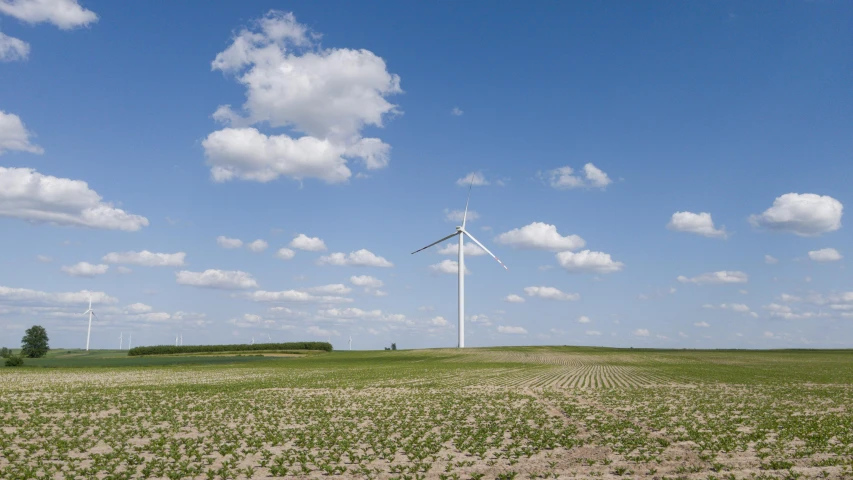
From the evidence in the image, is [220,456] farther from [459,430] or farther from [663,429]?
[663,429]

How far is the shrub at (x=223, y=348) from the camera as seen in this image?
140750 mm

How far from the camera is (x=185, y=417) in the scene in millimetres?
28359

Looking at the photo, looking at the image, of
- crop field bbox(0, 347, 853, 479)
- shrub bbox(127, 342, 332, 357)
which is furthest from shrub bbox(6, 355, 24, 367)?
crop field bbox(0, 347, 853, 479)

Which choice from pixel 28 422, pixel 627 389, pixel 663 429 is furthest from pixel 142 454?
pixel 627 389

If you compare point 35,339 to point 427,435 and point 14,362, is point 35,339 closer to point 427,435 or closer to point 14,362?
point 14,362

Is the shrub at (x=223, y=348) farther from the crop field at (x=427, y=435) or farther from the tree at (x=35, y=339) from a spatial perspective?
the crop field at (x=427, y=435)

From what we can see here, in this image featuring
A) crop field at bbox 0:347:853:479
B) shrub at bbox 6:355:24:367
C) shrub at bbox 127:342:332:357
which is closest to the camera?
crop field at bbox 0:347:853:479

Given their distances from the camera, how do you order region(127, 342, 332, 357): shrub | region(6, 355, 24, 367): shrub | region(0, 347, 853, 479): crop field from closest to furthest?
region(0, 347, 853, 479): crop field
region(6, 355, 24, 367): shrub
region(127, 342, 332, 357): shrub

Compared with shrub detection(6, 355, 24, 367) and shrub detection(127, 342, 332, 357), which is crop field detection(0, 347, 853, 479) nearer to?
shrub detection(6, 355, 24, 367)

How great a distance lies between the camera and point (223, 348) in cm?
14725

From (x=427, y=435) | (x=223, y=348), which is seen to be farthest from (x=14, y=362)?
(x=427, y=435)

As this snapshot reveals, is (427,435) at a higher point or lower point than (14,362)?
higher

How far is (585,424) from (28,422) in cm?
2421

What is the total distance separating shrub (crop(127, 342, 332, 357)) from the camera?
14075 centimetres
